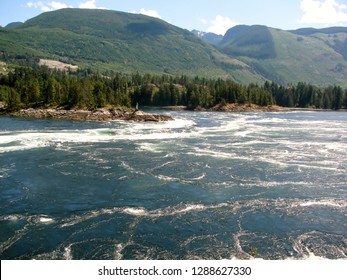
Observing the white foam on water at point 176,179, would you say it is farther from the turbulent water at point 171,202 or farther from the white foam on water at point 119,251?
the white foam on water at point 119,251

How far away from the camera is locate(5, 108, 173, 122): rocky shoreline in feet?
426

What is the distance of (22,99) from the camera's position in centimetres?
15662

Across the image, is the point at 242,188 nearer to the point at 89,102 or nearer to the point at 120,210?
the point at 120,210

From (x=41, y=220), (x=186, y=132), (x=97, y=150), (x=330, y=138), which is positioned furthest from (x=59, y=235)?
(x=330, y=138)

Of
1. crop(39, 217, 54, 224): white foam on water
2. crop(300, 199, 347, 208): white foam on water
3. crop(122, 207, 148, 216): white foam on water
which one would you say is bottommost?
crop(122, 207, 148, 216): white foam on water

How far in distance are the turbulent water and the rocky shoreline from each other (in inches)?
2238

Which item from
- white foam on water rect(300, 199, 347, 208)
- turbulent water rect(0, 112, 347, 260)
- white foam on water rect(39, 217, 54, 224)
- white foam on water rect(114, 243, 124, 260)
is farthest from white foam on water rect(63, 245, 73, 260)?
white foam on water rect(300, 199, 347, 208)

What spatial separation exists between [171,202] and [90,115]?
98189 mm

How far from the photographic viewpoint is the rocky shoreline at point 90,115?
130 m

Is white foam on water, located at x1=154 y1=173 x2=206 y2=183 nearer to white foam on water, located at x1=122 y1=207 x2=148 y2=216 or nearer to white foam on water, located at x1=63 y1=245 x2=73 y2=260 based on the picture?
white foam on water, located at x1=122 y1=207 x2=148 y2=216

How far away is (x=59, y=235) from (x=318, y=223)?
75.4ft

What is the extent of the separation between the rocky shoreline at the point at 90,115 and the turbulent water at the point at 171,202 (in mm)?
56854
